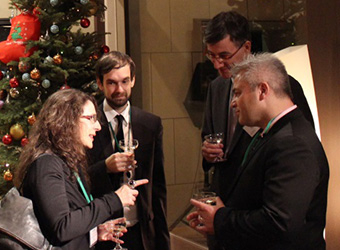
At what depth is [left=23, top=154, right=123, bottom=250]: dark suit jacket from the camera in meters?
2.14

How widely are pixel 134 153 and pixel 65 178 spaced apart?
3.06 ft

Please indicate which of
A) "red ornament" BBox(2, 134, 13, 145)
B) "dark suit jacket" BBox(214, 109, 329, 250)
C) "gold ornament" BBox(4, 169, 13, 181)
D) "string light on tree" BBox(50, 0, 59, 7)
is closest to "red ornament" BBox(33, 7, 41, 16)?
"string light on tree" BBox(50, 0, 59, 7)

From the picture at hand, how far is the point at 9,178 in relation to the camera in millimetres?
4418

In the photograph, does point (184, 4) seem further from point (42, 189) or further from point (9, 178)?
point (42, 189)

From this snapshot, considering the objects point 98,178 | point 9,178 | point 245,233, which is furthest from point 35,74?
point 245,233

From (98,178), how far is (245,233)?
1203 millimetres

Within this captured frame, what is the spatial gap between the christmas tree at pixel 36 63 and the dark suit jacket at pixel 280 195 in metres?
2.60

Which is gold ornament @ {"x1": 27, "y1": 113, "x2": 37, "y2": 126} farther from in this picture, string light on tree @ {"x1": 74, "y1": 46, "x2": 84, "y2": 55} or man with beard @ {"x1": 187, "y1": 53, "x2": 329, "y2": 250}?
man with beard @ {"x1": 187, "y1": 53, "x2": 329, "y2": 250}

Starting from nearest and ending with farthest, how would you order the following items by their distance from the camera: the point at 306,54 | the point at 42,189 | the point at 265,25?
1. the point at 42,189
2. the point at 306,54
3. the point at 265,25

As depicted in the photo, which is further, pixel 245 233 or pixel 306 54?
pixel 306 54

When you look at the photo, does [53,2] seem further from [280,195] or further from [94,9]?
[280,195]

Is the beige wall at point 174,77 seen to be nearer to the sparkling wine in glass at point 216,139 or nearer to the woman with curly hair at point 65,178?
the sparkling wine in glass at point 216,139

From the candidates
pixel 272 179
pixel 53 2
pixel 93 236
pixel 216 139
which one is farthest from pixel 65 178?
pixel 53 2

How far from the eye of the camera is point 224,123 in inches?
116
